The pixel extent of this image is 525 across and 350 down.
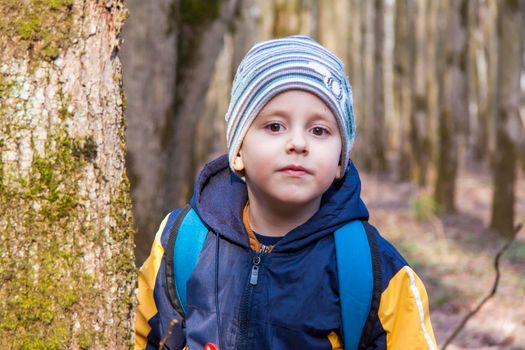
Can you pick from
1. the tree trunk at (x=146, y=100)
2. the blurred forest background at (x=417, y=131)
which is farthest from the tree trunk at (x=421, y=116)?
the tree trunk at (x=146, y=100)

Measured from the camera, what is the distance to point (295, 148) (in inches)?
98.5

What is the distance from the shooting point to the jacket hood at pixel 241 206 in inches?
102

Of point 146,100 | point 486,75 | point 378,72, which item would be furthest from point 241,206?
point 486,75

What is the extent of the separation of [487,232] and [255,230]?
34.8 ft

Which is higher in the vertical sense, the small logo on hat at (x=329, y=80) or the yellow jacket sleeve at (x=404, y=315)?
the small logo on hat at (x=329, y=80)

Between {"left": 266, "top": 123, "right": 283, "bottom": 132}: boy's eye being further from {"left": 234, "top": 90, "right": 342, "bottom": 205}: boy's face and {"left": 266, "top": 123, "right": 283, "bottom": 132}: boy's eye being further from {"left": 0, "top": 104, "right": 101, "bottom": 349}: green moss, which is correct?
{"left": 0, "top": 104, "right": 101, "bottom": 349}: green moss

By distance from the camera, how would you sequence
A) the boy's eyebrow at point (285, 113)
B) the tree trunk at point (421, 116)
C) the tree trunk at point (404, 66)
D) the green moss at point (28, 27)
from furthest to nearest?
the tree trunk at point (404, 66)
the tree trunk at point (421, 116)
the boy's eyebrow at point (285, 113)
the green moss at point (28, 27)

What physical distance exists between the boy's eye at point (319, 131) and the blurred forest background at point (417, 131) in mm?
3689

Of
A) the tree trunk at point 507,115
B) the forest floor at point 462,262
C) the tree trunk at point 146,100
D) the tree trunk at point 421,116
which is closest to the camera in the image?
the tree trunk at point 146,100

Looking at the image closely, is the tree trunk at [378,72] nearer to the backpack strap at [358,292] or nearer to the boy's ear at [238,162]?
the boy's ear at [238,162]

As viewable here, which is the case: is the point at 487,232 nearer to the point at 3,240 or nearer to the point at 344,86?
the point at 344,86

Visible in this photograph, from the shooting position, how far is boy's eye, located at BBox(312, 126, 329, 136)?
2.59 meters

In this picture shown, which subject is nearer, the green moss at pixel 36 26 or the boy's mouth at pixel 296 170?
the green moss at pixel 36 26

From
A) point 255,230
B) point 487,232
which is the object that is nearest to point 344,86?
point 255,230
